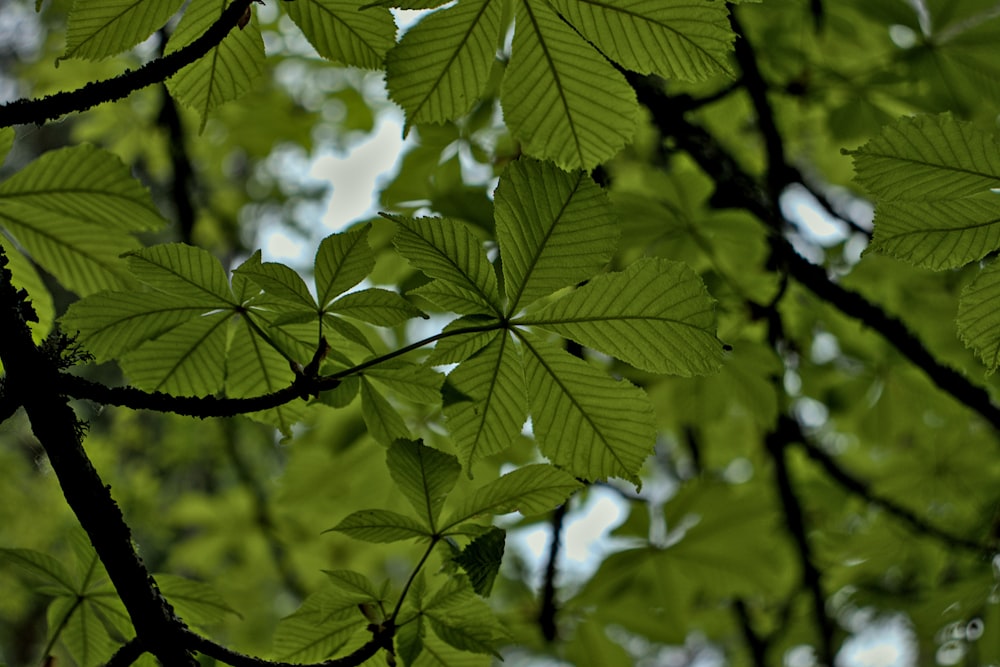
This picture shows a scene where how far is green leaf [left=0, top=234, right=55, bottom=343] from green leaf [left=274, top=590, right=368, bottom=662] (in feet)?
1.77

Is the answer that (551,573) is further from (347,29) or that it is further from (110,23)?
(110,23)

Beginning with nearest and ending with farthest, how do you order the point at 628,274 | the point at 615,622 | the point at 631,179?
the point at 628,274 → the point at 615,622 → the point at 631,179

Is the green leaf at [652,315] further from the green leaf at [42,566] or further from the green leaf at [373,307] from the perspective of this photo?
the green leaf at [42,566]

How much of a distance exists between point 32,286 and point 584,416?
86 cm

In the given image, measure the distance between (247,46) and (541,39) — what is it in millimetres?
384

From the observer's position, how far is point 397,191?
5.55ft

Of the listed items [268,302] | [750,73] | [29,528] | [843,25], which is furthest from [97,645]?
[29,528]

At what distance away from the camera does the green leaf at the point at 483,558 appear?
841 mm

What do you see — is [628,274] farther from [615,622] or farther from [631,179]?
[631,179]

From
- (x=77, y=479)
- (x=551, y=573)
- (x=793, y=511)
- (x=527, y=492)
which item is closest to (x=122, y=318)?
(x=77, y=479)

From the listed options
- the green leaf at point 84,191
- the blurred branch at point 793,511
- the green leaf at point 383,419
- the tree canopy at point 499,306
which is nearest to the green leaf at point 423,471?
the tree canopy at point 499,306

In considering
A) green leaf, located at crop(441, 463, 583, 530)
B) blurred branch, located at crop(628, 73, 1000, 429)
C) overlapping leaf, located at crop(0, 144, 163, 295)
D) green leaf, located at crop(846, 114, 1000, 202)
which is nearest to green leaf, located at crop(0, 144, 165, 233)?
overlapping leaf, located at crop(0, 144, 163, 295)

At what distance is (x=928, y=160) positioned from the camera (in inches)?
33.8

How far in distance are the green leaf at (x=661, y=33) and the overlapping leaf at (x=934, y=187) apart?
200mm
